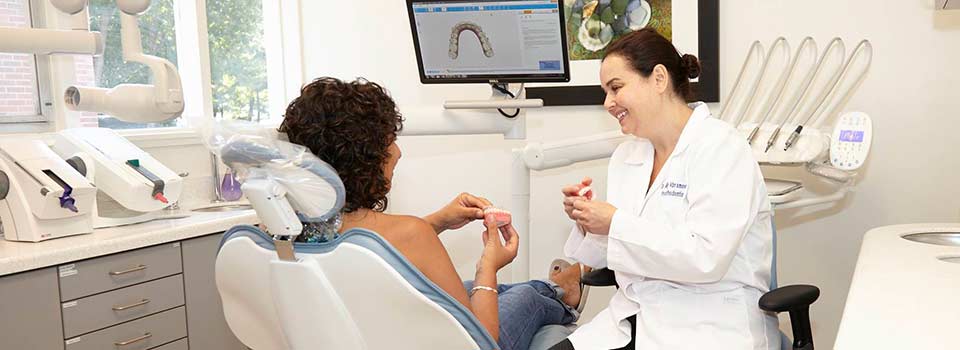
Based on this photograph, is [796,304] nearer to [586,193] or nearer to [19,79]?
[586,193]

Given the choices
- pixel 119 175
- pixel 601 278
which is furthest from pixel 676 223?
pixel 119 175

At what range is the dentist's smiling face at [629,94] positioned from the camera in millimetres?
1933

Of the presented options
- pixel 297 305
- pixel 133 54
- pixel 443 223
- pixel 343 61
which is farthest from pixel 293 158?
pixel 343 61

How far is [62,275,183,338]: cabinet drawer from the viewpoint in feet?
7.30

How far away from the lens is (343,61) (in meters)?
3.84

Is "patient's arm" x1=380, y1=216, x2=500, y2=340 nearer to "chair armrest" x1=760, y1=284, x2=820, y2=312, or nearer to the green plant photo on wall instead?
"chair armrest" x1=760, y1=284, x2=820, y2=312

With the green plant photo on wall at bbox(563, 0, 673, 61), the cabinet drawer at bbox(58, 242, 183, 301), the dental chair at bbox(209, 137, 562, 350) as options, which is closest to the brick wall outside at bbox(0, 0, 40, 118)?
the cabinet drawer at bbox(58, 242, 183, 301)

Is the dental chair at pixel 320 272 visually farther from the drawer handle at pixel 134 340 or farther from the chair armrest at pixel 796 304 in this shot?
the drawer handle at pixel 134 340

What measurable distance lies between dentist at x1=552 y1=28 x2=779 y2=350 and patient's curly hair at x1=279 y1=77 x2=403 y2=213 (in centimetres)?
49

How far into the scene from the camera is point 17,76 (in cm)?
277

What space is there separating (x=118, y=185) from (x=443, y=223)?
1075 mm

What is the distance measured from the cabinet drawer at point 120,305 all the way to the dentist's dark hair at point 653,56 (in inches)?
58.8

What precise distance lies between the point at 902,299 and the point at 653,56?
76cm

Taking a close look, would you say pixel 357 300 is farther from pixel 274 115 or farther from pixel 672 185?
pixel 274 115
